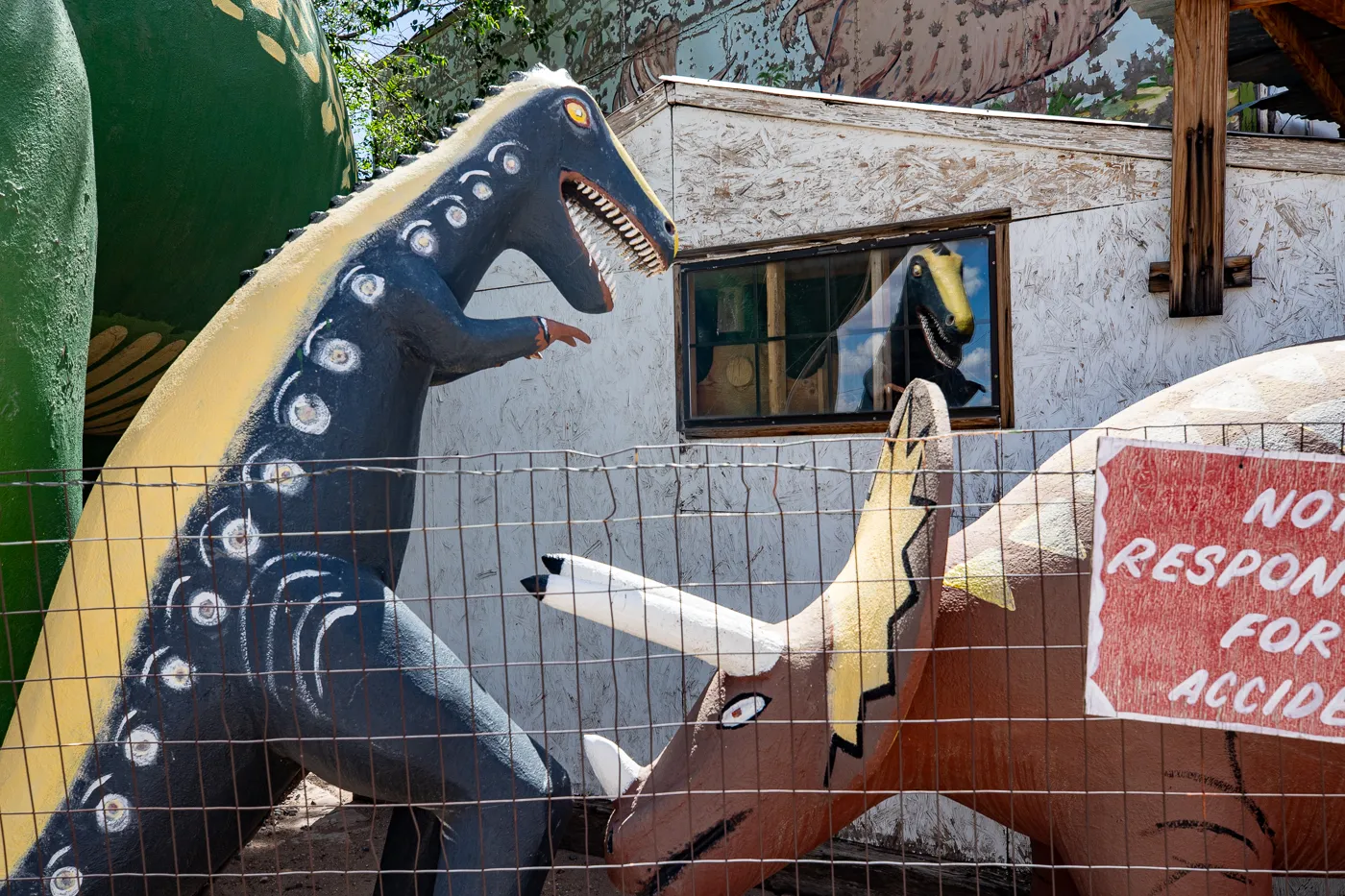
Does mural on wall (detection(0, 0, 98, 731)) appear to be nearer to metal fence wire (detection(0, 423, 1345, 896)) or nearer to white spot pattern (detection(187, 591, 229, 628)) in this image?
metal fence wire (detection(0, 423, 1345, 896))

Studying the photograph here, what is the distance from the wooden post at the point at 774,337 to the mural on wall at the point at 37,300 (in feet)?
9.43

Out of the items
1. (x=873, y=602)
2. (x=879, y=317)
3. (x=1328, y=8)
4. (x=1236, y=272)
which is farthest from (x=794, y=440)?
(x=1328, y=8)

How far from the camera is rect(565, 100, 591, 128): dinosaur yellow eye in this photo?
12.7 ft

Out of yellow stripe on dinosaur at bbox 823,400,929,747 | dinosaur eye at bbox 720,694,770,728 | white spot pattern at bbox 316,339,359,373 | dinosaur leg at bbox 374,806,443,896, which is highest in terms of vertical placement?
white spot pattern at bbox 316,339,359,373

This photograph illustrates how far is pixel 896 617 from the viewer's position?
2.88 meters

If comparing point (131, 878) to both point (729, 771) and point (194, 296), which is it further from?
point (194, 296)

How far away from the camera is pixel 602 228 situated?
13.1 feet

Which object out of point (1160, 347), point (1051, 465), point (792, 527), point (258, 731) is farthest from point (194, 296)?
point (1160, 347)

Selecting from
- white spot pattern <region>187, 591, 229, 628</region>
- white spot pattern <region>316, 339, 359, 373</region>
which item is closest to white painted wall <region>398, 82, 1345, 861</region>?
white spot pattern <region>316, 339, 359, 373</region>

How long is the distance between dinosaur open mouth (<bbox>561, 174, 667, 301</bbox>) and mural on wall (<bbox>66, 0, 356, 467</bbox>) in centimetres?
120

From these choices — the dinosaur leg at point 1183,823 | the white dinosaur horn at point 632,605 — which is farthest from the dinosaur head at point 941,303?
the white dinosaur horn at point 632,605

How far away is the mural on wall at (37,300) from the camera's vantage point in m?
3.07

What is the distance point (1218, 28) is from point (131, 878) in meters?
4.34

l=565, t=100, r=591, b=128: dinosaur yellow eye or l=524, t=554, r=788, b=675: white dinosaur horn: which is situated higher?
l=565, t=100, r=591, b=128: dinosaur yellow eye
